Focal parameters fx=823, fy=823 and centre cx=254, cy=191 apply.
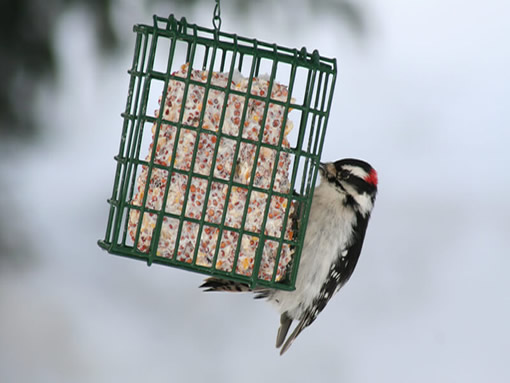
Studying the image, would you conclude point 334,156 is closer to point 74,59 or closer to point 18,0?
point 74,59

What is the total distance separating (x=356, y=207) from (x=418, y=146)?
3833 mm

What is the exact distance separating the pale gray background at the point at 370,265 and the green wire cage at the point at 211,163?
2.46 m

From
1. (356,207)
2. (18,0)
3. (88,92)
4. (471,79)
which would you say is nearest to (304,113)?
(356,207)

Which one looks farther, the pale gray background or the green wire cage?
the pale gray background

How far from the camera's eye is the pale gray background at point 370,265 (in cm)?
669

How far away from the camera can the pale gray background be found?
21.9 feet

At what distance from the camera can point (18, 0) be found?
14.4 ft

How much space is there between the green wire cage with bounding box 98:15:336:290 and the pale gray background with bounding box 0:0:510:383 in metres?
2.46

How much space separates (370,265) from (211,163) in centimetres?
423

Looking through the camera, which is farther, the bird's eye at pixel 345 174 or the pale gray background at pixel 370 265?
the pale gray background at pixel 370 265

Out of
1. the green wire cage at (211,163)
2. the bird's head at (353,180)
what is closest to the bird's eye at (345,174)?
the bird's head at (353,180)

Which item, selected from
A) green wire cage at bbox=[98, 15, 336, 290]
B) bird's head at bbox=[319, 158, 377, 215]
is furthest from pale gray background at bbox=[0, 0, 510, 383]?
green wire cage at bbox=[98, 15, 336, 290]

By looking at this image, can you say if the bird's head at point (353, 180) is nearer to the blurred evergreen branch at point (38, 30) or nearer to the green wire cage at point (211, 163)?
the green wire cage at point (211, 163)

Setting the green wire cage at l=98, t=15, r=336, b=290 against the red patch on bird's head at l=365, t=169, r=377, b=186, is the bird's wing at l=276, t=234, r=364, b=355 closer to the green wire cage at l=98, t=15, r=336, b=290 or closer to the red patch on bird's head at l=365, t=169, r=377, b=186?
the red patch on bird's head at l=365, t=169, r=377, b=186
